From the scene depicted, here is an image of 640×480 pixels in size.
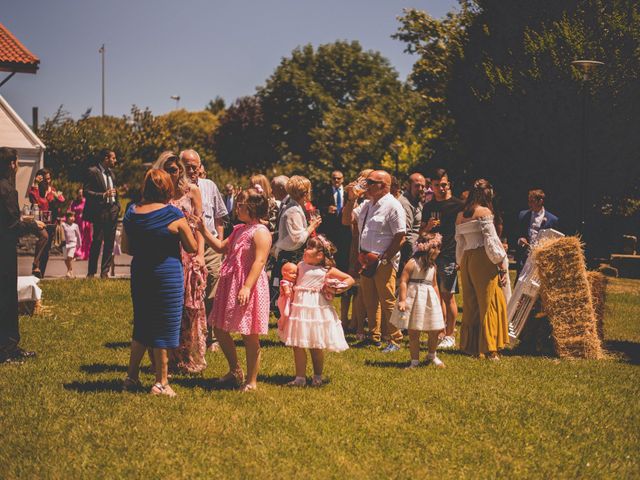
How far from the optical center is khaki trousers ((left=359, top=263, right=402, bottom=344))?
9883mm

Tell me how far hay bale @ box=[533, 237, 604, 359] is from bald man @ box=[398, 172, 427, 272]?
Result: 168cm

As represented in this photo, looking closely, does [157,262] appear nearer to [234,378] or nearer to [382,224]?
[234,378]

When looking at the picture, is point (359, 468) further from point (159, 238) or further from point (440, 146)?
point (440, 146)

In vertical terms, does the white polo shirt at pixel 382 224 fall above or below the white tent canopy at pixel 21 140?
below

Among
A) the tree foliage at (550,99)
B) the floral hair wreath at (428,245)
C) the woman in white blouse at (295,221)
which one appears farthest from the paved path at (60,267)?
the tree foliage at (550,99)

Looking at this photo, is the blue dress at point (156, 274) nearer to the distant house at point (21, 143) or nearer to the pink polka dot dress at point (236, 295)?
the pink polka dot dress at point (236, 295)

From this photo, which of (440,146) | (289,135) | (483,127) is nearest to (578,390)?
(483,127)

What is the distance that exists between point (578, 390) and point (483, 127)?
2194 centimetres

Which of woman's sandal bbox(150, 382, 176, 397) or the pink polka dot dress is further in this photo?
the pink polka dot dress

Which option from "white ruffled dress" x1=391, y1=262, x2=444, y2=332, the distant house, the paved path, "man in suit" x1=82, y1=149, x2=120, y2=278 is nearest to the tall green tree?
the paved path

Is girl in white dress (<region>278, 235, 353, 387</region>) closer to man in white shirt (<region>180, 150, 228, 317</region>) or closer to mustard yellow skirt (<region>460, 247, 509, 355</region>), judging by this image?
man in white shirt (<region>180, 150, 228, 317</region>)

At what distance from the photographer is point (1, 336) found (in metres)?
8.27

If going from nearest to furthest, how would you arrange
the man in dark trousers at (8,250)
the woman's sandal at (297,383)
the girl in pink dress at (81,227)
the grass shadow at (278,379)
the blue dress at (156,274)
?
the blue dress at (156,274) < the woman's sandal at (297,383) < the grass shadow at (278,379) < the man in dark trousers at (8,250) < the girl in pink dress at (81,227)

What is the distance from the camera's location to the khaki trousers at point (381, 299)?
9.88 m
